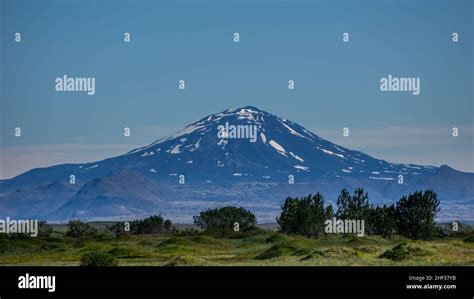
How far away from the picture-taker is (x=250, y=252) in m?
74.9

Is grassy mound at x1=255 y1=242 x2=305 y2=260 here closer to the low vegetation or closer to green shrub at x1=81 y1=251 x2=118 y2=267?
the low vegetation

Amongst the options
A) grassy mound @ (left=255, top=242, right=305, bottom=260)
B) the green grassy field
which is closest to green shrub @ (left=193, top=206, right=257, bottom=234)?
the green grassy field

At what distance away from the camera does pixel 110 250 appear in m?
70.1

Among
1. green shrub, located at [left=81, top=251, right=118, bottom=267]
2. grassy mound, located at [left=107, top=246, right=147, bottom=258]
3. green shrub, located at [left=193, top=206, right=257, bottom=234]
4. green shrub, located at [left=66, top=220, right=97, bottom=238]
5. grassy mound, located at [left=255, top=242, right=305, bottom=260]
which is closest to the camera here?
green shrub, located at [left=81, top=251, right=118, bottom=267]

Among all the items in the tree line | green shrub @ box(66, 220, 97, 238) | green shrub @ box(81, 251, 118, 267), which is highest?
the tree line

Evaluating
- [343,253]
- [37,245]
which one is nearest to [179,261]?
[343,253]

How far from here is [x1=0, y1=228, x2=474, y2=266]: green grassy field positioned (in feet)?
178

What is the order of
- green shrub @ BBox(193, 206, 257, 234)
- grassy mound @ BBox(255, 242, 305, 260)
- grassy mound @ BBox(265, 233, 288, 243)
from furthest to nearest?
1. green shrub @ BBox(193, 206, 257, 234)
2. grassy mound @ BBox(265, 233, 288, 243)
3. grassy mound @ BBox(255, 242, 305, 260)

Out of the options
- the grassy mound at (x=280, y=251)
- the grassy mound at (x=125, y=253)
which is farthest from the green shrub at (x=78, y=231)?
the grassy mound at (x=280, y=251)

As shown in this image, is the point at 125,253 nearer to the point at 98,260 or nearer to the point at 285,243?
the point at 285,243

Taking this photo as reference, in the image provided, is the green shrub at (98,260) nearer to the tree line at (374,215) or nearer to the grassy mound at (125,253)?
the grassy mound at (125,253)
